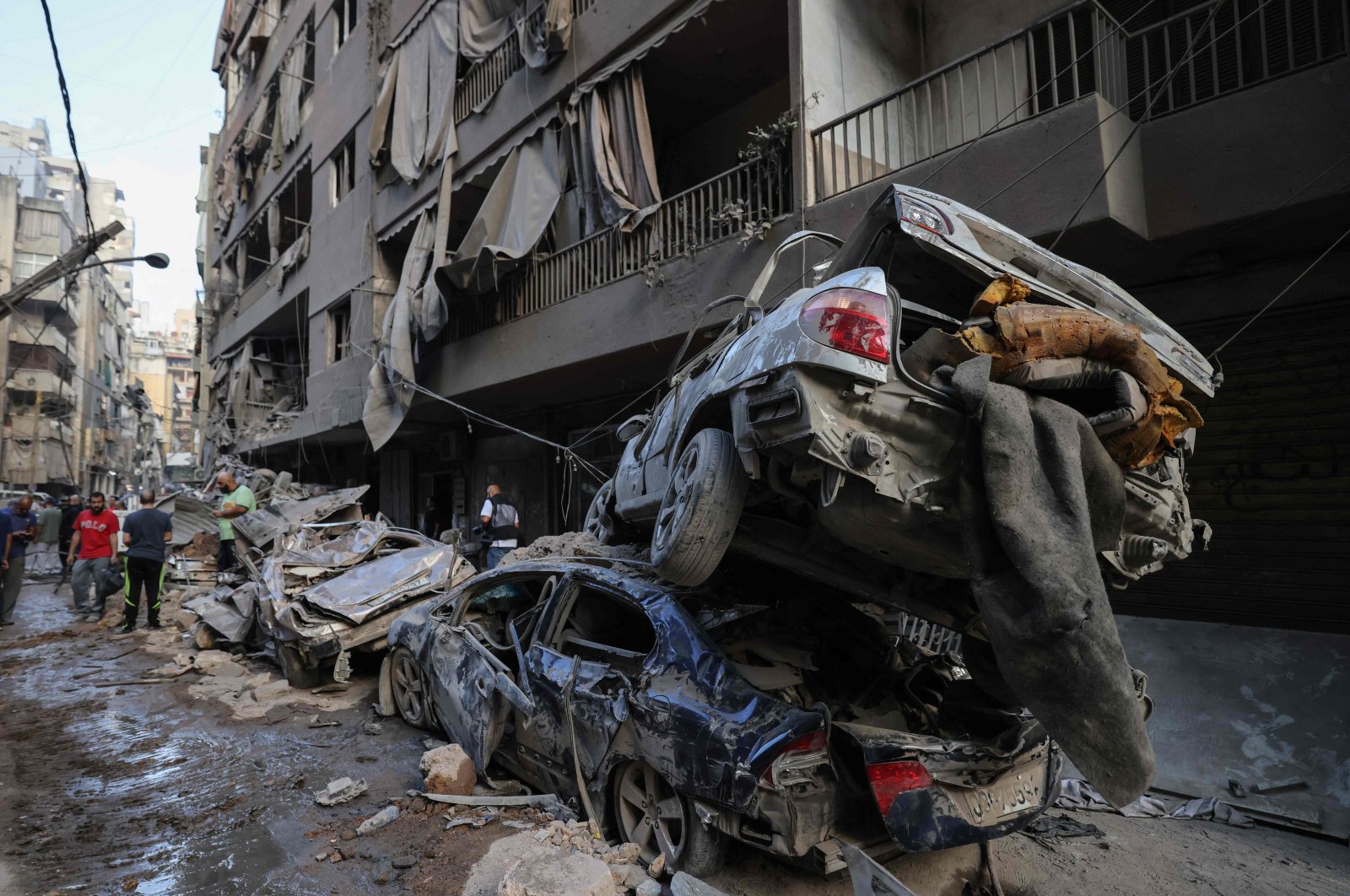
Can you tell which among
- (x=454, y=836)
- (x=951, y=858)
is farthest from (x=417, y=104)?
(x=951, y=858)

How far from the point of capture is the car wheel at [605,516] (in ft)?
18.1

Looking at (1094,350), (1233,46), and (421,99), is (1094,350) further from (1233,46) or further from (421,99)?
(421,99)

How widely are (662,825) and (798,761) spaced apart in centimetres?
89

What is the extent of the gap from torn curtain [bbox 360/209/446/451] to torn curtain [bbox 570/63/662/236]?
11.2 ft

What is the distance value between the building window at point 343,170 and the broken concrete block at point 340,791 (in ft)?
48.5

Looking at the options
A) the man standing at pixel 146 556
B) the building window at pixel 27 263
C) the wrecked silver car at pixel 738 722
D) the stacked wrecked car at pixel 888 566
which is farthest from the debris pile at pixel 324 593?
the building window at pixel 27 263

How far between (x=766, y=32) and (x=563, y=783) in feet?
26.6

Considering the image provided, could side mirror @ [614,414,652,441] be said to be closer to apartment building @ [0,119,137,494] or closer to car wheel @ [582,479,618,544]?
car wheel @ [582,479,618,544]

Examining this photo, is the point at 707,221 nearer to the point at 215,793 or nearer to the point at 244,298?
the point at 215,793

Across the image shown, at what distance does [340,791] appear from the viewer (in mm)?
4199

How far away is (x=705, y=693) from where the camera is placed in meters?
2.97

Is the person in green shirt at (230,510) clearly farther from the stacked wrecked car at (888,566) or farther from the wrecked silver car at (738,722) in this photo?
the stacked wrecked car at (888,566)

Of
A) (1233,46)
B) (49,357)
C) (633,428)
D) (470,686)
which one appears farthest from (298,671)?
(49,357)

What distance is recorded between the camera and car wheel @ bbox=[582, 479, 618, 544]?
5.51 meters
